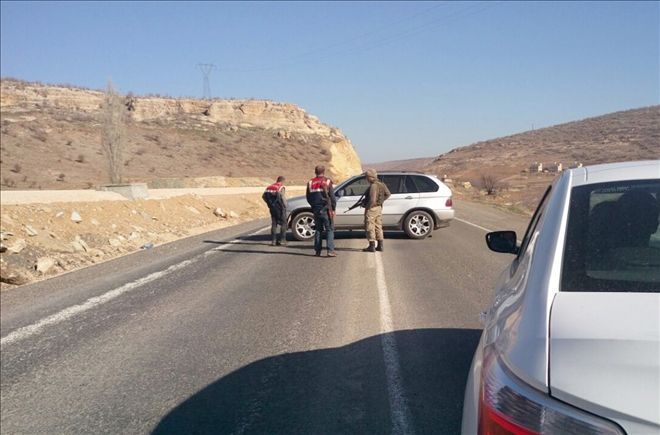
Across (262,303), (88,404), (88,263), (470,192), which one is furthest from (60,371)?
(470,192)

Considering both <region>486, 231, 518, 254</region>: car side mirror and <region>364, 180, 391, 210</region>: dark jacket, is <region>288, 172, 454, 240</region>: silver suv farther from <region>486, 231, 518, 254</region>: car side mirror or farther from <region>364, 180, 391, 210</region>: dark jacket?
<region>486, 231, 518, 254</region>: car side mirror

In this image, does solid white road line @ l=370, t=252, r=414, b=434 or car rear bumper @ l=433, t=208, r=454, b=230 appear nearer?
solid white road line @ l=370, t=252, r=414, b=434

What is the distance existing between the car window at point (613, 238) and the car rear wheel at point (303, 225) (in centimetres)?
1299

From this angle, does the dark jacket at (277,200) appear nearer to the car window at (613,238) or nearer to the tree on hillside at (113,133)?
the car window at (613,238)

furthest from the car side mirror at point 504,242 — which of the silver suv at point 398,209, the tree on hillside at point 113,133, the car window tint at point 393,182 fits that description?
the tree on hillside at point 113,133

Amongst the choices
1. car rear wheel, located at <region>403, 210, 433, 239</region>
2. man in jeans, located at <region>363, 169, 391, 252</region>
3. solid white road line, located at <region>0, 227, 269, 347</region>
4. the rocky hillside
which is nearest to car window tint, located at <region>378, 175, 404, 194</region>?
car rear wheel, located at <region>403, 210, 433, 239</region>

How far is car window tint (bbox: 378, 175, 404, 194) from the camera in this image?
15.9m

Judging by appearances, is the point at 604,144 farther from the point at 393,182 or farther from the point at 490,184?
the point at 490,184

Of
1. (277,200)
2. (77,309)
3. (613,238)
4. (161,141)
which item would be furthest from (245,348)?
(161,141)

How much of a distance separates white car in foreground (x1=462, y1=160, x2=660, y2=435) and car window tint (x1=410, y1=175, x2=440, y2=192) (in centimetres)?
1317

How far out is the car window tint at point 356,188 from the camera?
52.0ft

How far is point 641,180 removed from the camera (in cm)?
286

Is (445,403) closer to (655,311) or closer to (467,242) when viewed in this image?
(655,311)

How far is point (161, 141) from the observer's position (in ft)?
206
